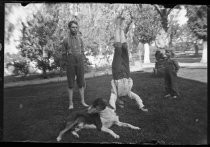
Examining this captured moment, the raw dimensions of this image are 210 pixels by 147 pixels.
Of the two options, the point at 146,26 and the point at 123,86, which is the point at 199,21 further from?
the point at 123,86

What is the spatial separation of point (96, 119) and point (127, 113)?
1.65 ft

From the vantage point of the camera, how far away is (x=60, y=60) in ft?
15.5

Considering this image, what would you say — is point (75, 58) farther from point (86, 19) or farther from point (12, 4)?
point (12, 4)

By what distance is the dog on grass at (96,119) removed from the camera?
4570mm

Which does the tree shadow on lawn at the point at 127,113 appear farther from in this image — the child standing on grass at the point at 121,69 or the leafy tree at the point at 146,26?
the leafy tree at the point at 146,26

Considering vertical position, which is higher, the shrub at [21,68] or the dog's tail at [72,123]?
the shrub at [21,68]

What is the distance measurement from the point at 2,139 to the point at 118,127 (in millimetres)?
1868

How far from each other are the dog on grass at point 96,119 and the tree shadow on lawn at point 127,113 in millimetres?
66

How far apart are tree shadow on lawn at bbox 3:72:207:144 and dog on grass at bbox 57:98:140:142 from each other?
7 cm

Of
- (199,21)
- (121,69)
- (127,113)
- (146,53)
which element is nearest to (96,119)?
(127,113)

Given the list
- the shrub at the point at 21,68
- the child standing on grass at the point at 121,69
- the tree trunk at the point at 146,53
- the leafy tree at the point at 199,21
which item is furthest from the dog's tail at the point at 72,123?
the leafy tree at the point at 199,21

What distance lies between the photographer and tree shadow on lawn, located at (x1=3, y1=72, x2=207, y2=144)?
15.0 feet

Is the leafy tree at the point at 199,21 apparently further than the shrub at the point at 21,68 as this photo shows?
No

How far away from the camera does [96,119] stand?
4594 mm
